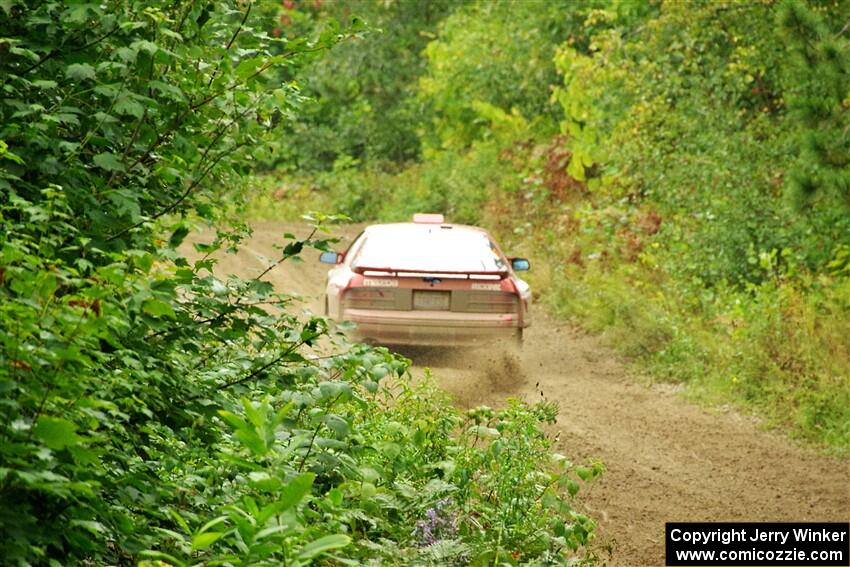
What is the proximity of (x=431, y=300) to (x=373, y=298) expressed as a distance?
1.98 ft

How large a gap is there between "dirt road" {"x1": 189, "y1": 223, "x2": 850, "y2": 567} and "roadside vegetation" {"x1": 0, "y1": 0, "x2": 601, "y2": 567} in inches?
53.5

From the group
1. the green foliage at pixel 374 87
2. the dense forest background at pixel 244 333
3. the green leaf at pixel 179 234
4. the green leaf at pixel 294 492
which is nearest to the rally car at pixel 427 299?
the dense forest background at pixel 244 333

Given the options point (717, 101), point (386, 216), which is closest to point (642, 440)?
point (717, 101)

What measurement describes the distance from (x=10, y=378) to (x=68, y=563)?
0.75 m

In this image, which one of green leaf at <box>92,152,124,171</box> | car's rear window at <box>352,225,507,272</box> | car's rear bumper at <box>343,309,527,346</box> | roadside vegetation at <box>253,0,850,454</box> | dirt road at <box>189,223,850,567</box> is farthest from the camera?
car's rear window at <box>352,225,507,272</box>

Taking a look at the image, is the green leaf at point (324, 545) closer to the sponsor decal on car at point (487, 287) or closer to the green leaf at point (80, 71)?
the green leaf at point (80, 71)

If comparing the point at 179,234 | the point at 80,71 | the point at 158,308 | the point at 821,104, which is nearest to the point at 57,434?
the point at 158,308

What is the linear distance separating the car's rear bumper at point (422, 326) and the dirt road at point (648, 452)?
38 centimetres

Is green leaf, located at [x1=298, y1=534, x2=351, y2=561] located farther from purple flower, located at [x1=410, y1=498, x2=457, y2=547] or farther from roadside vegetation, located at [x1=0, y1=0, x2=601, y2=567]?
purple flower, located at [x1=410, y1=498, x2=457, y2=547]

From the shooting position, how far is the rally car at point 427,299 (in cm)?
1418

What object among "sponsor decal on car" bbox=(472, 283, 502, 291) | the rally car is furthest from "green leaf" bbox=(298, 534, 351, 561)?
"sponsor decal on car" bbox=(472, 283, 502, 291)

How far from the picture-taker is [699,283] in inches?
695

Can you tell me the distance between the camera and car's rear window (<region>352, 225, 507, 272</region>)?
14.5 metres

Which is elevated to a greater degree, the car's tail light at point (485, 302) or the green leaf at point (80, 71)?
the green leaf at point (80, 71)
